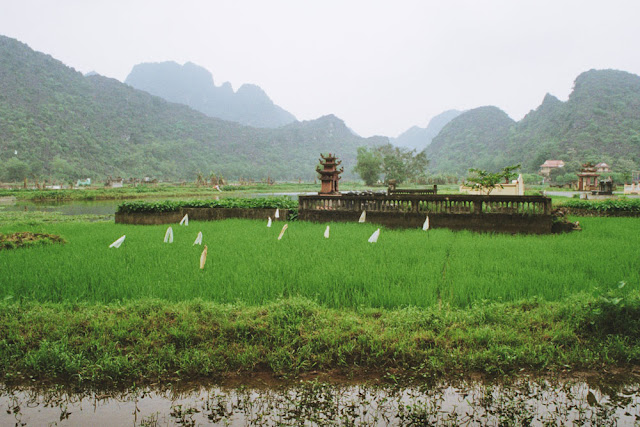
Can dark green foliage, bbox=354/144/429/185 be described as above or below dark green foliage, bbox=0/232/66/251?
above

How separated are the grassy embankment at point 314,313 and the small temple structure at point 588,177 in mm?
27938

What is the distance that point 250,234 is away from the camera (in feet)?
30.8

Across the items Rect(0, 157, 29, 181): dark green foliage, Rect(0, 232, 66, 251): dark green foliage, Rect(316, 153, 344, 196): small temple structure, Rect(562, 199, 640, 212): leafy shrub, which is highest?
Rect(0, 157, 29, 181): dark green foliage

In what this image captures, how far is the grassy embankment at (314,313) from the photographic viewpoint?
3.19 metres

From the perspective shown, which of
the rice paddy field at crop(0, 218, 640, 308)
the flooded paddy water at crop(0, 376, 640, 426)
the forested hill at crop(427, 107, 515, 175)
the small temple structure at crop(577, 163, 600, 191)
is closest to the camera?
the flooded paddy water at crop(0, 376, 640, 426)

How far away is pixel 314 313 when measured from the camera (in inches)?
152

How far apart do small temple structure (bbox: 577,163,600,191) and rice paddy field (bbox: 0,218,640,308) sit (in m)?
25.5

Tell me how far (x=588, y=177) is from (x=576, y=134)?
39.0m

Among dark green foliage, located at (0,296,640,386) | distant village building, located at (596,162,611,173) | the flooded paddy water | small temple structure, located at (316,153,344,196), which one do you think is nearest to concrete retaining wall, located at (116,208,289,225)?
small temple structure, located at (316,153,344,196)

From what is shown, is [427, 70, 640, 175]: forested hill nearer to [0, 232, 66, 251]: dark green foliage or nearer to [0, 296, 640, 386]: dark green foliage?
[0, 296, 640, 386]: dark green foliage

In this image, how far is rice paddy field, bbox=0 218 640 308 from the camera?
15.0ft

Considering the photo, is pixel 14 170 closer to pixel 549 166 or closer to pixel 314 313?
pixel 314 313

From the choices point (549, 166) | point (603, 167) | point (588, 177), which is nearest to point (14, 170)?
point (588, 177)

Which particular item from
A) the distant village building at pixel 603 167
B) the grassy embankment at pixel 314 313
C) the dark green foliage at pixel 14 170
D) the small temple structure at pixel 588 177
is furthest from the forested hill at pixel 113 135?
the distant village building at pixel 603 167
